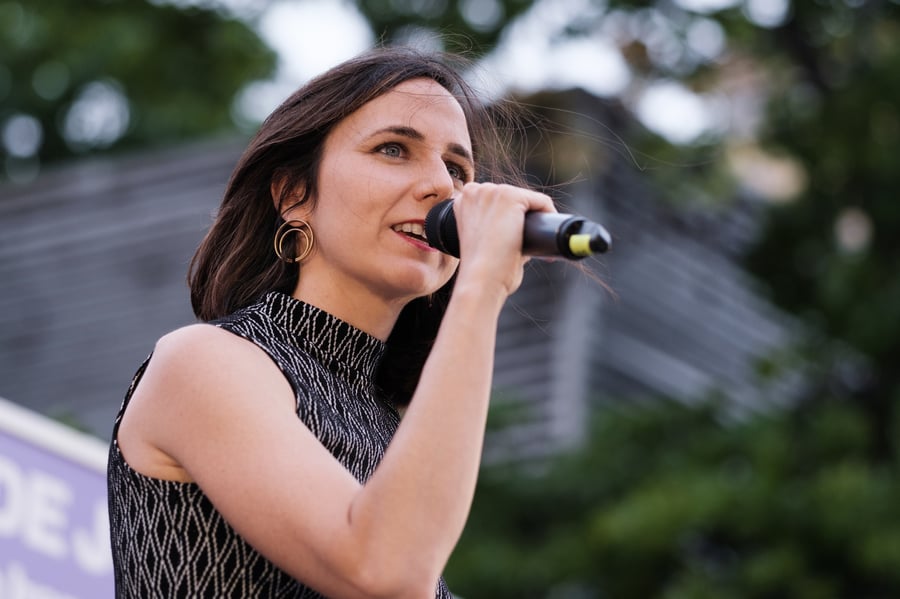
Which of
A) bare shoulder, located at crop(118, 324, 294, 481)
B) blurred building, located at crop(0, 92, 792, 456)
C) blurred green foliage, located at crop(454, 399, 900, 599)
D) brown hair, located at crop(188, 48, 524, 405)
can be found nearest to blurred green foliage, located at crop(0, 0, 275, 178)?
blurred building, located at crop(0, 92, 792, 456)

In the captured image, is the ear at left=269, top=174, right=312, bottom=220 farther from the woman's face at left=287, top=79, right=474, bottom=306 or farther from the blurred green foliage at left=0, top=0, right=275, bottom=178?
the blurred green foliage at left=0, top=0, right=275, bottom=178

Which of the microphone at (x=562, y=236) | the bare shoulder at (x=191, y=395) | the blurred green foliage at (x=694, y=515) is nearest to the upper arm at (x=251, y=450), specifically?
the bare shoulder at (x=191, y=395)

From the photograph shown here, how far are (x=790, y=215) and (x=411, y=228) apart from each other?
17.9 ft

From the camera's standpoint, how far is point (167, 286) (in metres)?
8.41

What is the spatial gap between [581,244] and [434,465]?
0.90 ft

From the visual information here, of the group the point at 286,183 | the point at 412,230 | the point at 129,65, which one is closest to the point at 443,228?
the point at 412,230

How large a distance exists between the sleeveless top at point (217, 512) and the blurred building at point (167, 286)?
595 cm

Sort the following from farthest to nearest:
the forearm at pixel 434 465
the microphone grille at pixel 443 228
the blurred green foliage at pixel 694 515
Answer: the blurred green foliage at pixel 694 515 → the microphone grille at pixel 443 228 → the forearm at pixel 434 465

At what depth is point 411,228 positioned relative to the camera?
71.7 inches

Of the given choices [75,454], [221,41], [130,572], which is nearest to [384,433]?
[130,572]

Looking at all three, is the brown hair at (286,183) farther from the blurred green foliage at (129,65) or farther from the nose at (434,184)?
the blurred green foliage at (129,65)

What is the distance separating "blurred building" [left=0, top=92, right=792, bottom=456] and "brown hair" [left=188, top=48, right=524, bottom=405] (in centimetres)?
573

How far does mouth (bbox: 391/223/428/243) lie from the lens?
1819mm

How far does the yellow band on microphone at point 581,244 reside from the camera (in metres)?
1.54
